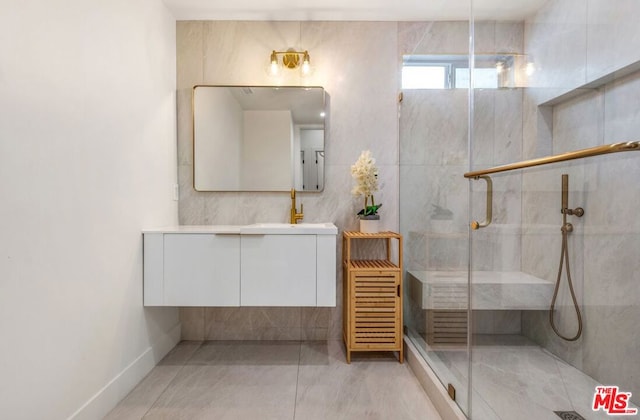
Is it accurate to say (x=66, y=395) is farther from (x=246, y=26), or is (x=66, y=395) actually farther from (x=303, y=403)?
(x=246, y=26)

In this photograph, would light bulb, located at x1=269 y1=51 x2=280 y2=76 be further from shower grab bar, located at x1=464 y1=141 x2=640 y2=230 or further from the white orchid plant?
shower grab bar, located at x1=464 y1=141 x2=640 y2=230

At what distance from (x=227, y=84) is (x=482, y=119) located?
5.80ft

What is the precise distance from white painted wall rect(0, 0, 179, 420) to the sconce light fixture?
0.78 meters

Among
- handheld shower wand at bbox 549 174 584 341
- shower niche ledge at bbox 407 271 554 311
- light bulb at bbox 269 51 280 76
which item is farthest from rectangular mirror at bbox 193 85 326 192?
handheld shower wand at bbox 549 174 584 341

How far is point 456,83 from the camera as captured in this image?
1.58 metres

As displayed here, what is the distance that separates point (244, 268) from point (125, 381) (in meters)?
0.82

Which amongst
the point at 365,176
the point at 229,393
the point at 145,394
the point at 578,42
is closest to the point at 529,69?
the point at 578,42

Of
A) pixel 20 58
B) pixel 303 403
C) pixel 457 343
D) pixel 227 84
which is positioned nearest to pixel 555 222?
pixel 457 343

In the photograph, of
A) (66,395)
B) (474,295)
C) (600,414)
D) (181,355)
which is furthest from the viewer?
(181,355)

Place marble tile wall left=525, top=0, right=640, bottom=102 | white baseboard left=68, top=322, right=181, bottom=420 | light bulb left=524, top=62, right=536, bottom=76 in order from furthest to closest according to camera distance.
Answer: white baseboard left=68, top=322, right=181, bottom=420
light bulb left=524, top=62, right=536, bottom=76
marble tile wall left=525, top=0, right=640, bottom=102

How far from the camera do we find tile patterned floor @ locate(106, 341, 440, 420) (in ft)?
5.08

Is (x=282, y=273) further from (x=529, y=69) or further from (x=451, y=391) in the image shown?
(x=529, y=69)

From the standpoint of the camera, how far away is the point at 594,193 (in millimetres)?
881

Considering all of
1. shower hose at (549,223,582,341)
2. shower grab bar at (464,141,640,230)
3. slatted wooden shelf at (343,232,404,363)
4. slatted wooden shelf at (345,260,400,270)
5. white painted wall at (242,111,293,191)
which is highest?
white painted wall at (242,111,293,191)
